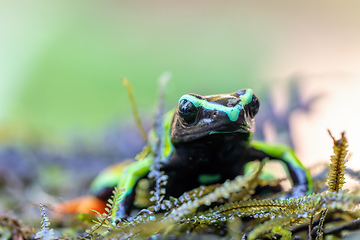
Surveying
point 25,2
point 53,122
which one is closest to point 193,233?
point 53,122

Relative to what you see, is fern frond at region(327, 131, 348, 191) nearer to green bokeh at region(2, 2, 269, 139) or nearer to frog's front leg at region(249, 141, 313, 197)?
frog's front leg at region(249, 141, 313, 197)

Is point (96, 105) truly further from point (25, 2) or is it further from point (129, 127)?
point (25, 2)

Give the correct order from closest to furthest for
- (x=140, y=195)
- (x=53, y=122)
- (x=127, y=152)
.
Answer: (x=140, y=195) < (x=127, y=152) < (x=53, y=122)

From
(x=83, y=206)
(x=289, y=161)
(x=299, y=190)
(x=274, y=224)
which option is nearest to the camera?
(x=274, y=224)

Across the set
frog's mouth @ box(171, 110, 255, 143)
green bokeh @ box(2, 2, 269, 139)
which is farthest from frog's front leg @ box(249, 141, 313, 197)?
green bokeh @ box(2, 2, 269, 139)

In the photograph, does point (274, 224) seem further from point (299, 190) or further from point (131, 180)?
point (131, 180)

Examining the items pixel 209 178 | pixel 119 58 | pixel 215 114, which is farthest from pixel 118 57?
pixel 215 114

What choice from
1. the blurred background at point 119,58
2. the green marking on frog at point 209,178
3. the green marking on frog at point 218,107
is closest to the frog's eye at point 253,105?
the green marking on frog at point 218,107
